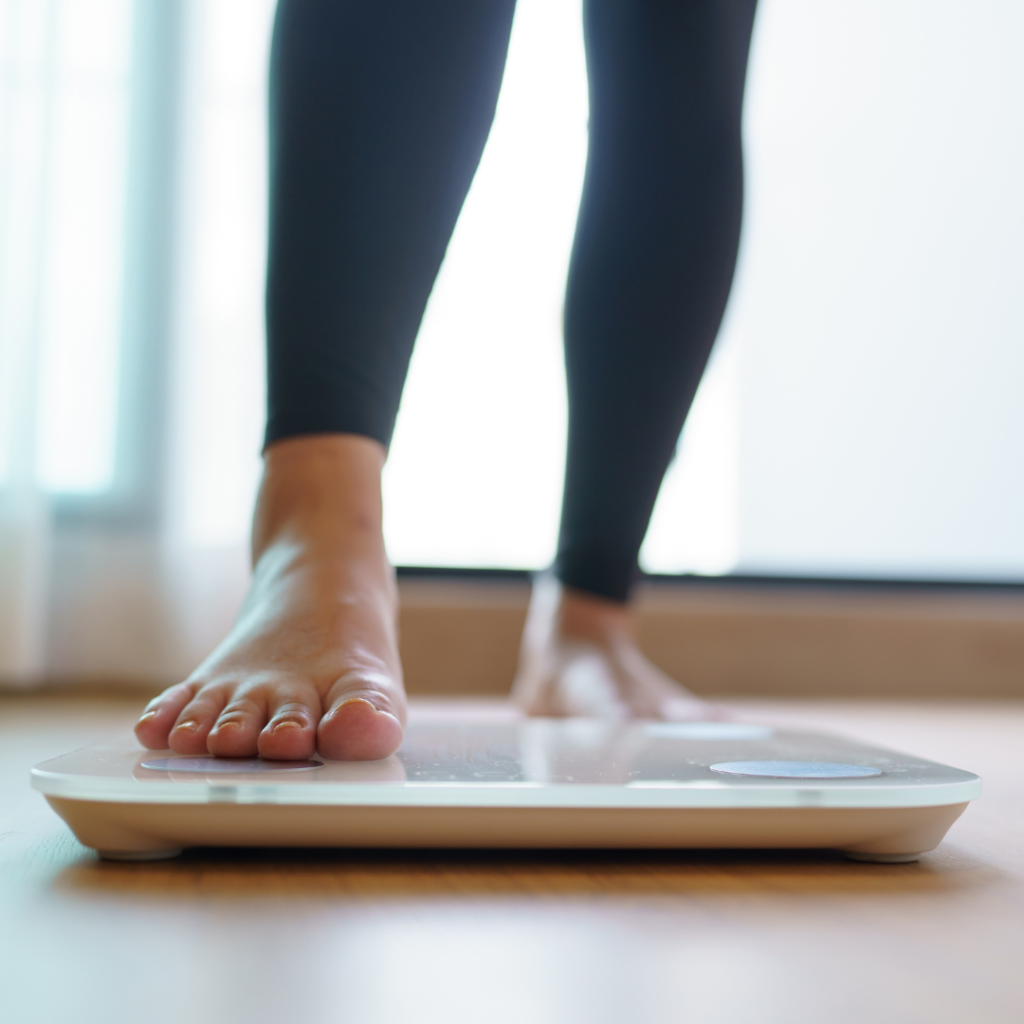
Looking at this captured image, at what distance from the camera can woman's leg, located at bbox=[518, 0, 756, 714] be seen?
0.98m

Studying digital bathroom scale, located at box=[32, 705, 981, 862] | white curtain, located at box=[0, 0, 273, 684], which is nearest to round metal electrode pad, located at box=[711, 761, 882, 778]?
digital bathroom scale, located at box=[32, 705, 981, 862]

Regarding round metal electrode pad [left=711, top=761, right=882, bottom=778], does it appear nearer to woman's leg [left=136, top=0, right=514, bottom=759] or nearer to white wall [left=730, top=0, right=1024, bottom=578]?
woman's leg [left=136, top=0, right=514, bottom=759]

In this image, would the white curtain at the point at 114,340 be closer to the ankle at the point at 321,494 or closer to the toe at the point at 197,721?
the ankle at the point at 321,494

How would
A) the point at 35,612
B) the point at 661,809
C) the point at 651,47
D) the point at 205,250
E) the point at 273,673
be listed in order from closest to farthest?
1. the point at 661,809
2. the point at 273,673
3. the point at 651,47
4. the point at 35,612
5. the point at 205,250

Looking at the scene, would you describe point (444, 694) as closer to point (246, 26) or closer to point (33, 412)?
point (33, 412)

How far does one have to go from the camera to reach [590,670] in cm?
108

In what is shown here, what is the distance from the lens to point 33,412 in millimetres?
1575

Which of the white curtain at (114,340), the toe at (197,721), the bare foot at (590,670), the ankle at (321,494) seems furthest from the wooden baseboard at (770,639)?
the toe at (197,721)

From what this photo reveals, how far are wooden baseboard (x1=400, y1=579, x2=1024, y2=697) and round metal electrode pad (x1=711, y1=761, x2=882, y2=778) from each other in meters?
1.20

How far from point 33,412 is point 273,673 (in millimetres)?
1200

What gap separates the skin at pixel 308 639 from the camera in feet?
1.63

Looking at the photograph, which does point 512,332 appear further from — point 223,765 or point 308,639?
point 223,765

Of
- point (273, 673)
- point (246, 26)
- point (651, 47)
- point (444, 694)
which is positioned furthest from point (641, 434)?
point (246, 26)

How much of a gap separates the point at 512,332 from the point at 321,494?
1180 millimetres
